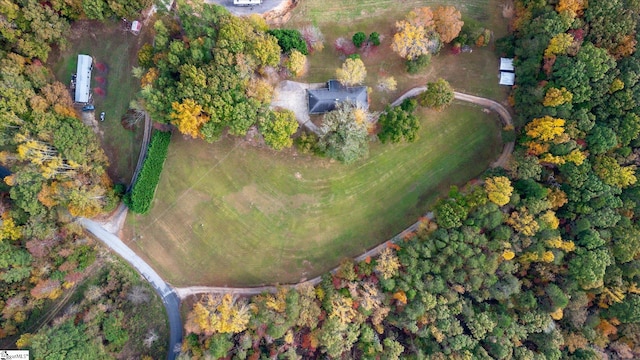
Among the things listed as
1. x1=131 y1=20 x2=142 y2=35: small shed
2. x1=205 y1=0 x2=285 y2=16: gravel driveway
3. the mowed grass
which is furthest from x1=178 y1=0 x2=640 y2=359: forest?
x1=131 y1=20 x2=142 y2=35: small shed

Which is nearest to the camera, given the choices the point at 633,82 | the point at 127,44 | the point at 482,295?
the point at 633,82

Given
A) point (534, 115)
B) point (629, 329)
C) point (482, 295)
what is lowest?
point (629, 329)

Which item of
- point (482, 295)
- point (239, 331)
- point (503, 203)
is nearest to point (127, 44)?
point (239, 331)

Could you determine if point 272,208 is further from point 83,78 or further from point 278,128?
point 83,78

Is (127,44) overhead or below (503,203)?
overhead

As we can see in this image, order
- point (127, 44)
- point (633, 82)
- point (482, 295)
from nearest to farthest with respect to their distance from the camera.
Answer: point (633, 82) → point (482, 295) → point (127, 44)

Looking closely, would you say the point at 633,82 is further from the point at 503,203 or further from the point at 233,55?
the point at 233,55

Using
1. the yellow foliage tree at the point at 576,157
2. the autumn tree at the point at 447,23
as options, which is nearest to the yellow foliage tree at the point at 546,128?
the yellow foliage tree at the point at 576,157
